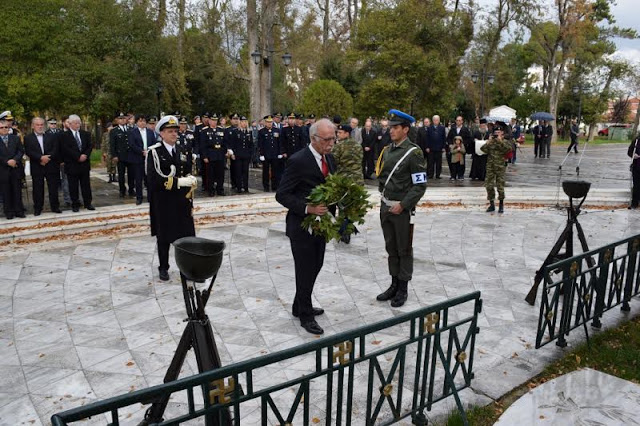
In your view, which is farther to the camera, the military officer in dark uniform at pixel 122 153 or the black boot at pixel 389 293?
the military officer in dark uniform at pixel 122 153

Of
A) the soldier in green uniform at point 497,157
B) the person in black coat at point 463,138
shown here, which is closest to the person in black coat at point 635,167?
the soldier in green uniform at point 497,157

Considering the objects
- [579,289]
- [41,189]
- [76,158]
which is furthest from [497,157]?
[41,189]

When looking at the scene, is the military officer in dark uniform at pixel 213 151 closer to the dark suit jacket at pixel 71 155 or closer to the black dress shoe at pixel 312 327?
the dark suit jacket at pixel 71 155

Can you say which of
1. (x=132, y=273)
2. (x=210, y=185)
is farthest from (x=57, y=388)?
(x=210, y=185)

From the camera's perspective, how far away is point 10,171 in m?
9.88

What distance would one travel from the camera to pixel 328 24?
42812mm

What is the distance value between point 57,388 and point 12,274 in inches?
146

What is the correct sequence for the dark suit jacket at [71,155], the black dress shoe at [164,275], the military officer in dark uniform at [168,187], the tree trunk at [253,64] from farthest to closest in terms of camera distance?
the tree trunk at [253,64] < the dark suit jacket at [71,155] < the black dress shoe at [164,275] < the military officer in dark uniform at [168,187]

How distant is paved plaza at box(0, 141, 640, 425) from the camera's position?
4477mm

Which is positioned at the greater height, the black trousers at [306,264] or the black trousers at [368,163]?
the black trousers at [368,163]

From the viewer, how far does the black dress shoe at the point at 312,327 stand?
5.41 meters

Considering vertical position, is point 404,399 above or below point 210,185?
below

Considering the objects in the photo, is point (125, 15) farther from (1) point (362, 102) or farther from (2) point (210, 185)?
(2) point (210, 185)

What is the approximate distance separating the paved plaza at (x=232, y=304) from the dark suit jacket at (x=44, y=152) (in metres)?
2.09
